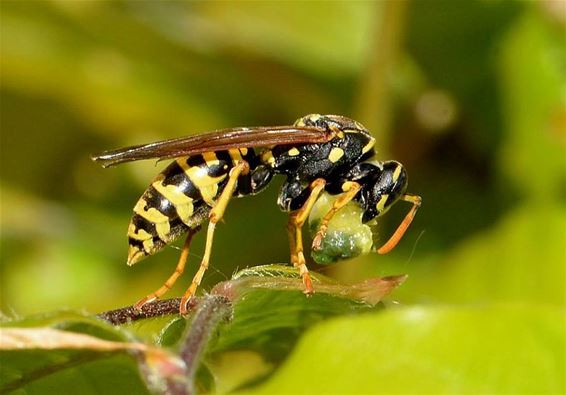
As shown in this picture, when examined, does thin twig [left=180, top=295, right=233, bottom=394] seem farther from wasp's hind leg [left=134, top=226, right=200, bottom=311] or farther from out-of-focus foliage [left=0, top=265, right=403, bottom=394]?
wasp's hind leg [left=134, top=226, right=200, bottom=311]

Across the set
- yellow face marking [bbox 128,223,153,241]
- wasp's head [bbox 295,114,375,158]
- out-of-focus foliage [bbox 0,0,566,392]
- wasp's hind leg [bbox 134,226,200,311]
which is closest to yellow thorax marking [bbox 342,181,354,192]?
wasp's head [bbox 295,114,375,158]

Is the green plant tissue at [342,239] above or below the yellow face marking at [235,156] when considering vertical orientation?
below

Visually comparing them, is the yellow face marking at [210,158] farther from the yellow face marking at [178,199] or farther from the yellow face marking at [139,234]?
the yellow face marking at [139,234]

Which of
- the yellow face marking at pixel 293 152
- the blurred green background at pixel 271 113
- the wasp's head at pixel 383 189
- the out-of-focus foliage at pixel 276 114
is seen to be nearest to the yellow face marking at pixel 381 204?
the wasp's head at pixel 383 189

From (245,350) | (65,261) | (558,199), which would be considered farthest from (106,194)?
(245,350)

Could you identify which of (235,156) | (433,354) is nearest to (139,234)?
(235,156)

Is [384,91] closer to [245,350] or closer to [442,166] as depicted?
[442,166]

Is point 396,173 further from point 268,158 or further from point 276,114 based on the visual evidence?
point 276,114
